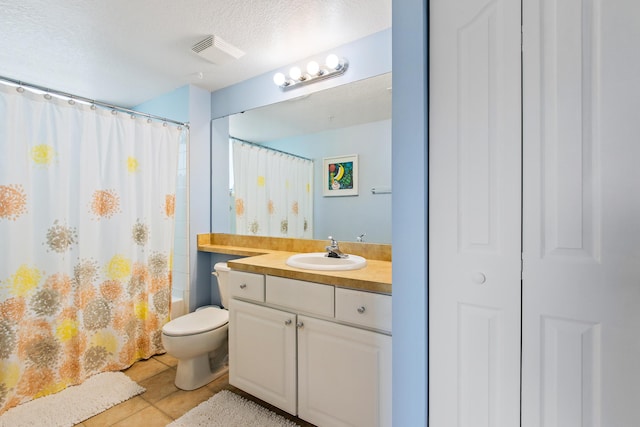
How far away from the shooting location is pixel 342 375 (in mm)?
1333

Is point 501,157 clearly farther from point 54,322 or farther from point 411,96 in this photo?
point 54,322

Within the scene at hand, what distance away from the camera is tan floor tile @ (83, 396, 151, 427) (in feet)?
5.13

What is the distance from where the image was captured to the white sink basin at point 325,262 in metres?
1.49

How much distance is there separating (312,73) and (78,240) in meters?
1.95

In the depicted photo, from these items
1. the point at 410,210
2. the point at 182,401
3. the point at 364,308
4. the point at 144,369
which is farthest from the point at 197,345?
the point at 410,210

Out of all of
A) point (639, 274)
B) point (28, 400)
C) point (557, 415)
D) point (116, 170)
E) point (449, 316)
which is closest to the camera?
point (639, 274)

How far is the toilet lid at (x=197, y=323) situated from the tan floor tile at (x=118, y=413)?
0.41m

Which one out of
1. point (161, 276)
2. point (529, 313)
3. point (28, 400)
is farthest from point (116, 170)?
point (529, 313)

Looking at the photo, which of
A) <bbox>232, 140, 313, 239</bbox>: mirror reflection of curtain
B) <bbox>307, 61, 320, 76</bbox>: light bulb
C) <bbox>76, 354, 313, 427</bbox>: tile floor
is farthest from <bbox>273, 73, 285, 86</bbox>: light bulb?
<bbox>76, 354, 313, 427</bbox>: tile floor

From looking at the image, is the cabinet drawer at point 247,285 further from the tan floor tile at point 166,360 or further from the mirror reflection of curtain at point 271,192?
the tan floor tile at point 166,360

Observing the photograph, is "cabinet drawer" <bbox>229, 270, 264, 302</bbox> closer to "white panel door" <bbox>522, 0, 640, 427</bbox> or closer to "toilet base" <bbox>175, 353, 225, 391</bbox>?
"toilet base" <bbox>175, 353, 225, 391</bbox>

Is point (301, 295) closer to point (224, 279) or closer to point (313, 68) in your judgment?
point (224, 279)

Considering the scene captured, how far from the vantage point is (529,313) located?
83 centimetres

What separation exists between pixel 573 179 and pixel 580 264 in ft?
0.76
